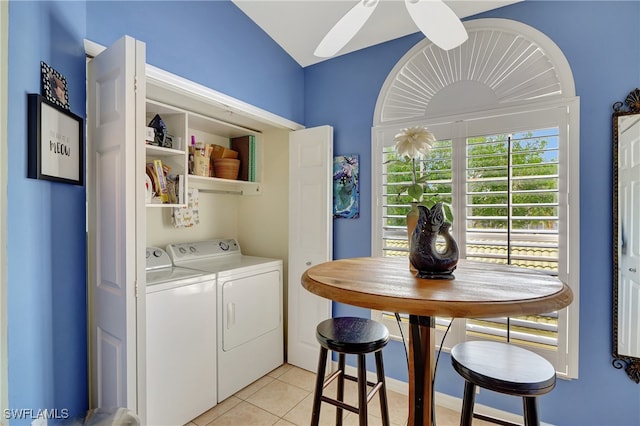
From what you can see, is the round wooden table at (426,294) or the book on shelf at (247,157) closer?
the round wooden table at (426,294)

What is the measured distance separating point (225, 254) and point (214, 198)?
1.90 feet

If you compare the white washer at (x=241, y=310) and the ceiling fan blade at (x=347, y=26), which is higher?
the ceiling fan blade at (x=347, y=26)

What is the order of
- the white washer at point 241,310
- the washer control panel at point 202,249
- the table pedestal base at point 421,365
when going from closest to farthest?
1. the table pedestal base at point 421,365
2. the white washer at point 241,310
3. the washer control panel at point 202,249

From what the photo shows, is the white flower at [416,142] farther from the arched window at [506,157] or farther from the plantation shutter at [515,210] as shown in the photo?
the plantation shutter at [515,210]

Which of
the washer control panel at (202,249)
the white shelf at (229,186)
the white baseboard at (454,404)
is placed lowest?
the white baseboard at (454,404)

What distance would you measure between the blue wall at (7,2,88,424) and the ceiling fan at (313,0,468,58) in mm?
1207

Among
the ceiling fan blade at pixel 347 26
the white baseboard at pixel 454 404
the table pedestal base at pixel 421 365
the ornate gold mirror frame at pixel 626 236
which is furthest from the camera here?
the white baseboard at pixel 454 404

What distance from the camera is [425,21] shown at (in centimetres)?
131

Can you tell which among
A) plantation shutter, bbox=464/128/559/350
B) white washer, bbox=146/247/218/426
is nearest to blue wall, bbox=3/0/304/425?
white washer, bbox=146/247/218/426

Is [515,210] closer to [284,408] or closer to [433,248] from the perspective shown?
[433,248]

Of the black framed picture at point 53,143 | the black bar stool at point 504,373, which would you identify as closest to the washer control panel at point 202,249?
the black framed picture at point 53,143

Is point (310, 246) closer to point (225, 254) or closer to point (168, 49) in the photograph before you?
point (225, 254)

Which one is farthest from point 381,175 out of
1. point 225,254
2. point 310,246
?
point 225,254

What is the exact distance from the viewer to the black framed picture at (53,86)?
126cm
